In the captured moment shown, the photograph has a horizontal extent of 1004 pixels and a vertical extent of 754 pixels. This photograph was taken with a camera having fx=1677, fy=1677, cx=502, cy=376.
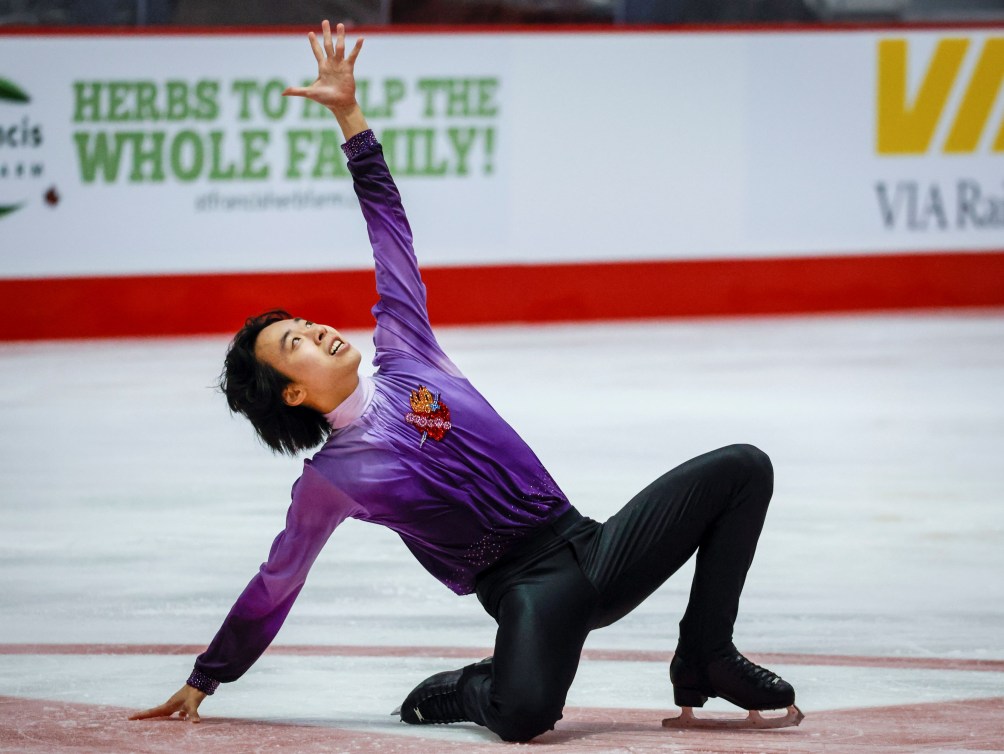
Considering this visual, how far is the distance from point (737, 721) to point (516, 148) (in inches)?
283

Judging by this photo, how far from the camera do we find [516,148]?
33.4 ft

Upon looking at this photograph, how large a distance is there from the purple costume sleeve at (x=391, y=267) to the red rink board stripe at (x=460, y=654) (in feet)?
2.58

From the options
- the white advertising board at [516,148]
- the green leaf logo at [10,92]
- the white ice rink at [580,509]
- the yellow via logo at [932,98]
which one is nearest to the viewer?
the white ice rink at [580,509]

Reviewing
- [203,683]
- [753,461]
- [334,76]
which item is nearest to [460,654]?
[203,683]

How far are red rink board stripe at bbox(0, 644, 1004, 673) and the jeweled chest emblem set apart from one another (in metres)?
0.78

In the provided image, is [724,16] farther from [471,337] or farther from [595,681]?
[595,681]

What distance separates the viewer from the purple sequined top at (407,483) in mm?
3186

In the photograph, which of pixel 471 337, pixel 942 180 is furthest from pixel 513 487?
pixel 942 180

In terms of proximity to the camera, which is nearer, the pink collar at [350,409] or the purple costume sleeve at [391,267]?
the pink collar at [350,409]

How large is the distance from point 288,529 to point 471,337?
254 inches

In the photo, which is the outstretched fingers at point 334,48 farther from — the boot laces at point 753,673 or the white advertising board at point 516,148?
the white advertising board at point 516,148

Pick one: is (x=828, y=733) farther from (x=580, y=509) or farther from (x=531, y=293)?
(x=531, y=293)

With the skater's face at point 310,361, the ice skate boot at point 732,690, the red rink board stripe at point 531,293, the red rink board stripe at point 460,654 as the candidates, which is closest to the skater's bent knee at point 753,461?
the ice skate boot at point 732,690

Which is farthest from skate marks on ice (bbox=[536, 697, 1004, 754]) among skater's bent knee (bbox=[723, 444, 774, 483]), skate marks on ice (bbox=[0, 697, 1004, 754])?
skater's bent knee (bbox=[723, 444, 774, 483])
